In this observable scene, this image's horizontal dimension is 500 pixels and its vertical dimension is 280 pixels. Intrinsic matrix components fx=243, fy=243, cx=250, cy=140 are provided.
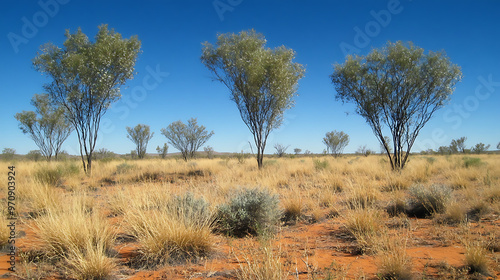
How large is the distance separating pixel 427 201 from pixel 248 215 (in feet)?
14.8

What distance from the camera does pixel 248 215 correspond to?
4.93 metres

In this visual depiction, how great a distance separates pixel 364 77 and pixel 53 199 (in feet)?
49.5

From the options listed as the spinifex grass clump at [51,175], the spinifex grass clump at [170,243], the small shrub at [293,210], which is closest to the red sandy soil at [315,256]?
the spinifex grass clump at [170,243]

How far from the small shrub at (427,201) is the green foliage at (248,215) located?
146 inches

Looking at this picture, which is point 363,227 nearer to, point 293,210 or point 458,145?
point 293,210

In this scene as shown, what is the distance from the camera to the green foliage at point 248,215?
16.1 feet

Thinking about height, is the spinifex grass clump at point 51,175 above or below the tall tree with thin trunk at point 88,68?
below

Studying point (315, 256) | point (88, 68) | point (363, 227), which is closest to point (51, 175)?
point (88, 68)

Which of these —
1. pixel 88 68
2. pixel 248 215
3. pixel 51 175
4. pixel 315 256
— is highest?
pixel 88 68

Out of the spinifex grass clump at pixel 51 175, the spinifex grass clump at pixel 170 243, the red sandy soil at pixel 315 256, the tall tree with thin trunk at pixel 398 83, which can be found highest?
the tall tree with thin trunk at pixel 398 83

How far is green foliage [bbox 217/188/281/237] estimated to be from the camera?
4902 millimetres

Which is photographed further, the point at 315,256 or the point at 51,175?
the point at 51,175

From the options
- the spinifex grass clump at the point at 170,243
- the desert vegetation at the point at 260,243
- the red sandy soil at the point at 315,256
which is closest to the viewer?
the desert vegetation at the point at 260,243

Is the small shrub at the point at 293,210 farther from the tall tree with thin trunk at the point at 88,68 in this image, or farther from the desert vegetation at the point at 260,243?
the tall tree with thin trunk at the point at 88,68
